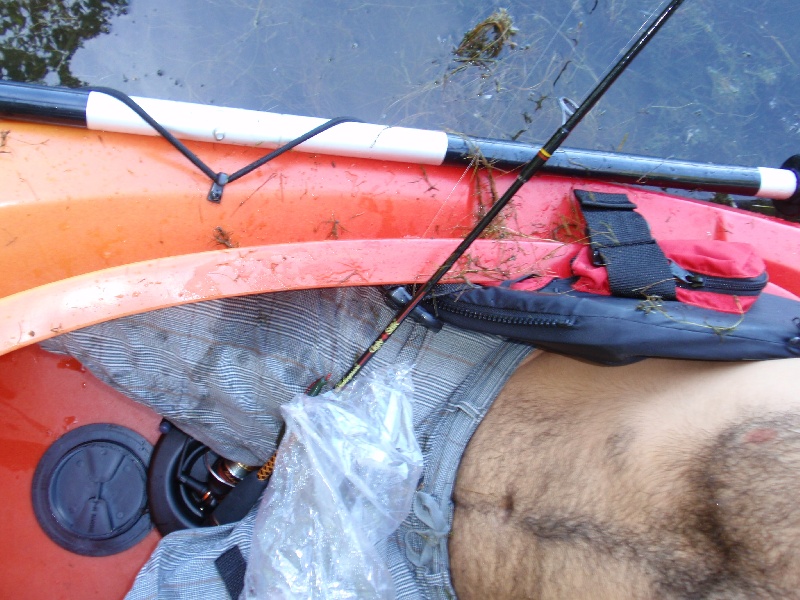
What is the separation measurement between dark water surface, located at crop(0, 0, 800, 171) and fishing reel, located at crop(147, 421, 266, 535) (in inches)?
33.4

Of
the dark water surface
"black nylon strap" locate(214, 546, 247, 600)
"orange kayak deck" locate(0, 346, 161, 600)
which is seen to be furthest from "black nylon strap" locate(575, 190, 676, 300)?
"orange kayak deck" locate(0, 346, 161, 600)

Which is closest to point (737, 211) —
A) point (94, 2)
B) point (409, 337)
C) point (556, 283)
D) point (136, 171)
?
point (556, 283)

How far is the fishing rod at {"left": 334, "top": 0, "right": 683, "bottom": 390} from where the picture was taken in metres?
0.80

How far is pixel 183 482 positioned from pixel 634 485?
1.05 m

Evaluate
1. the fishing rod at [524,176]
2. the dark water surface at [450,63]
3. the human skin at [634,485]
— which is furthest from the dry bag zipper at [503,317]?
the dark water surface at [450,63]

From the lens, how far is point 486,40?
1456mm

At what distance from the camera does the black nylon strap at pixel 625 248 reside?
3.34 ft

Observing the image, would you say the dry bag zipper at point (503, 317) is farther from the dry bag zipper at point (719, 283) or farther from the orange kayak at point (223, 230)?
the dry bag zipper at point (719, 283)

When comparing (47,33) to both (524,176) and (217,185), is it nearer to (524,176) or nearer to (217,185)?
(217,185)

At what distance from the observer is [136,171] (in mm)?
1028

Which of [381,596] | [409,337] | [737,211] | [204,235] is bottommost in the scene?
[381,596]

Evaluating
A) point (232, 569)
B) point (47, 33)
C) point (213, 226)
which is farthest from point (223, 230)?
point (47, 33)

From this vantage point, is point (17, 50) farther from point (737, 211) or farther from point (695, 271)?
point (737, 211)

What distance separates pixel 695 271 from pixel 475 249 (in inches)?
15.5
